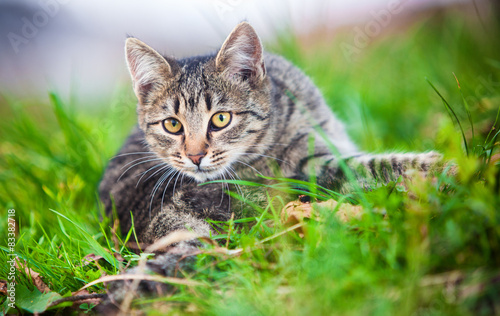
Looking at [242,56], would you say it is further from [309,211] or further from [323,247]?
[323,247]

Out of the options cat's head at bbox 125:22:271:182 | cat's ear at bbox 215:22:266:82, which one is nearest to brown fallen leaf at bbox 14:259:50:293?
cat's head at bbox 125:22:271:182

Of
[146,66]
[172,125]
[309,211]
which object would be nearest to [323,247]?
[309,211]

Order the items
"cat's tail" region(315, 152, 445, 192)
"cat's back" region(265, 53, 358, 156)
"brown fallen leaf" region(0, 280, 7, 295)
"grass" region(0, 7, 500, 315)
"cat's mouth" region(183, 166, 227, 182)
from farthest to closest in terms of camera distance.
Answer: "cat's back" region(265, 53, 358, 156), "cat's mouth" region(183, 166, 227, 182), "cat's tail" region(315, 152, 445, 192), "brown fallen leaf" region(0, 280, 7, 295), "grass" region(0, 7, 500, 315)

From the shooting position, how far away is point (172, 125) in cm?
200

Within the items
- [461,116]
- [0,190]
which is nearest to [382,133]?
[461,116]

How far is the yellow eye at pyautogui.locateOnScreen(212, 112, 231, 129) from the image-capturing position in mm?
1914

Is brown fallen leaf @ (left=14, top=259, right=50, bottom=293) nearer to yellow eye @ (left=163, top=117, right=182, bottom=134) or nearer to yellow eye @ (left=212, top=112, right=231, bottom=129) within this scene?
yellow eye @ (left=163, top=117, right=182, bottom=134)

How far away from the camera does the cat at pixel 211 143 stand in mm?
1799

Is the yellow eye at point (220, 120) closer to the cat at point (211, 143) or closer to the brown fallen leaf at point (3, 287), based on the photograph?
the cat at point (211, 143)

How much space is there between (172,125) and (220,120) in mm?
305

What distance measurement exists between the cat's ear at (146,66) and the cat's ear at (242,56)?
1.04 ft

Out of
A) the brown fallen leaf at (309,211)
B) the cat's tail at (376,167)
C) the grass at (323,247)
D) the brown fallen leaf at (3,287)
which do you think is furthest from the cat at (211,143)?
the brown fallen leaf at (3,287)

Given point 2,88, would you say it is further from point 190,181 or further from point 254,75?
point 254,75

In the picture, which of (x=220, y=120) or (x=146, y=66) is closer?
(x=220, y=120)
